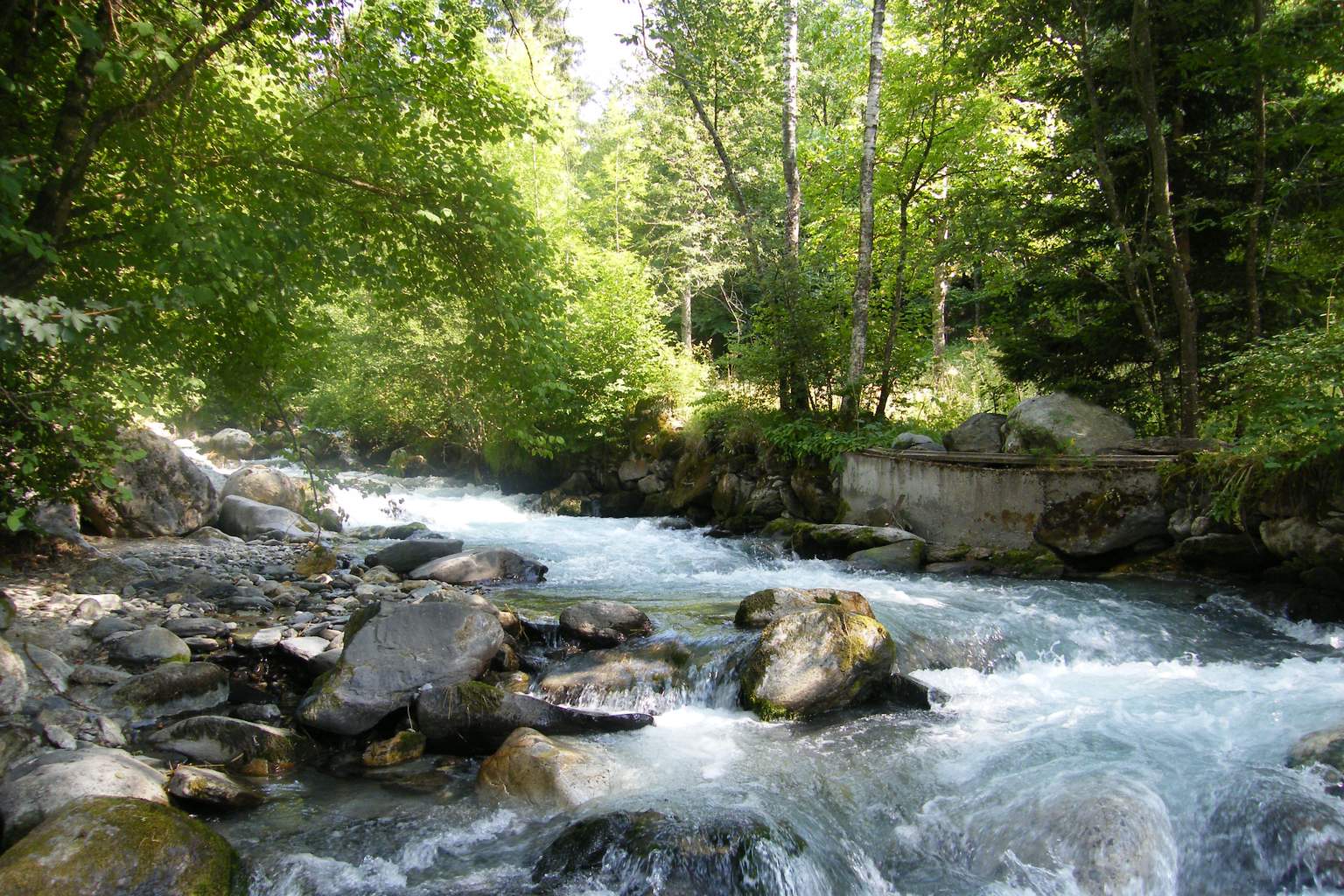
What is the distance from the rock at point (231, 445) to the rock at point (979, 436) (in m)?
20.6

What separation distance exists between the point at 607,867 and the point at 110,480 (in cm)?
356

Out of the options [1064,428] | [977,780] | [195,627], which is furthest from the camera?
[1064,428]

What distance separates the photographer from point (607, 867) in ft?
12.2

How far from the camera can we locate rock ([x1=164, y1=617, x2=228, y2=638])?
6395mm

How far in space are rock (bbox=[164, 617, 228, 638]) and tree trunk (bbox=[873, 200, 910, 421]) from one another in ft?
30.7

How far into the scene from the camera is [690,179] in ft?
58.6

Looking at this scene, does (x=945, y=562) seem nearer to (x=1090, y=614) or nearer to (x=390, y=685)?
(x=1090, y=614)

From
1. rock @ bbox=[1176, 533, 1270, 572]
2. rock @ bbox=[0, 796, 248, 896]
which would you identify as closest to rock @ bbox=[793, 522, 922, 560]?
rock @ bbox=[1176, 533, 1270, 572]

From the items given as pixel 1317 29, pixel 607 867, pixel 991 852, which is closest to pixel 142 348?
pixel 607 867

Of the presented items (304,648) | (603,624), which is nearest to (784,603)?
(603,624)

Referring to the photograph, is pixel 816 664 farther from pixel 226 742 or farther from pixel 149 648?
pixel 149 648

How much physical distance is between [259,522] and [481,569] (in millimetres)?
4091

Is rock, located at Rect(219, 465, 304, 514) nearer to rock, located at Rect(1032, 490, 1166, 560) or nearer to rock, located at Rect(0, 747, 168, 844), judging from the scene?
rock, located at Rect(0, 747, 168, 844)

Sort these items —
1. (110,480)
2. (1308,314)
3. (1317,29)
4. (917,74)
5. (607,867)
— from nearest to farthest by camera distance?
(607,867) → (110,480) → (1317,29) → (1308,314) → (917,74)
